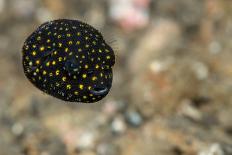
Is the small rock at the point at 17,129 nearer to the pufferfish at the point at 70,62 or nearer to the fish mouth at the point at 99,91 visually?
the pufferfish at the point at 70,62

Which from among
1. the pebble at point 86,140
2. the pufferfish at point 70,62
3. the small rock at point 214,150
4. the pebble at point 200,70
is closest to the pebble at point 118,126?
the pebble at point 86,140

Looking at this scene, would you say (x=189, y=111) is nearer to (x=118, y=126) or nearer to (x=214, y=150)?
(x=118, y=126)

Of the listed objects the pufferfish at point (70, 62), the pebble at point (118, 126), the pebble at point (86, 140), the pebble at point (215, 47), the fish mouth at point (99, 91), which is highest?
the pebble at point (215, 47)

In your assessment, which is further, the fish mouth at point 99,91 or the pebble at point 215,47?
the pebble at point 215,47

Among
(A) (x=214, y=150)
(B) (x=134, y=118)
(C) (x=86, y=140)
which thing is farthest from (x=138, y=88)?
(A) (x=214, y=150)

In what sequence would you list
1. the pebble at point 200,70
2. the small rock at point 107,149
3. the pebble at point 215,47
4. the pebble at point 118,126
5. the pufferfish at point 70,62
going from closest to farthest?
the pufferfish at point 70,62 < the small rock at point 107,149 < the pebble at point 118,126 < the pebble at point 200,70 < the pebble at point 215,47

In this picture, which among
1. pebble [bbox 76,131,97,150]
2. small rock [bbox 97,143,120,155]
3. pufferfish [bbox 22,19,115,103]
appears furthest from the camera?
pebble [bbox 76,131,97,150]

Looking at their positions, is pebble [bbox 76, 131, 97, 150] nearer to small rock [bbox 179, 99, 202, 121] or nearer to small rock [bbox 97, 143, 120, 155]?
small rock [bbox 97, 143, 120, 155]

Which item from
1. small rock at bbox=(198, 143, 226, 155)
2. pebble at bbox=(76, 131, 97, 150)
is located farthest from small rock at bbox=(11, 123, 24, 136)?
small rock at bbox=(198, 143, 226, 155)

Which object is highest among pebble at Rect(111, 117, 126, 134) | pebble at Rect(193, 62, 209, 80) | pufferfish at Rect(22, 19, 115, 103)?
pebble at Rect(193, 62, 209, 80)
